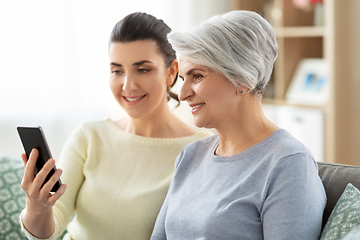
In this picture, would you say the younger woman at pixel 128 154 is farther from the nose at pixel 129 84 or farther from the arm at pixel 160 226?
the arm at pixel 160 226

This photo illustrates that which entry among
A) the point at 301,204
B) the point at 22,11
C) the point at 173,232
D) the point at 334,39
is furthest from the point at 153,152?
the point at 334,39

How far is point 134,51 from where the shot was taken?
62.4 inches

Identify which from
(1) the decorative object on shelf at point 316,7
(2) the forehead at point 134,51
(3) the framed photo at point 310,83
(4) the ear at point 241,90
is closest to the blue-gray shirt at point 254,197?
(4) the ear at point 241,90

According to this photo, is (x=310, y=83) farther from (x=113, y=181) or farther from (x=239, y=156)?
(x=239, y=156)

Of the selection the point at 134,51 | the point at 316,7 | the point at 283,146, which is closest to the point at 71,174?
the point at 134,51

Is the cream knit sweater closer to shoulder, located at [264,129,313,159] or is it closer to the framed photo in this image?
shoulder, located at [264,129,313,159]

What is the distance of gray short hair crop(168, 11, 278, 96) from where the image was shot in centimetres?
115

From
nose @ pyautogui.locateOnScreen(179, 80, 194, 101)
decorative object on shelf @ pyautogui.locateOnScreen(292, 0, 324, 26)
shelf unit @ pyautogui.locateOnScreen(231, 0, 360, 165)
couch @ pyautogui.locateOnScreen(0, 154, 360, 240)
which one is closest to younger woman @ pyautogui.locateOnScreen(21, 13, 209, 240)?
couch @ pyautogui.locateOnScreen(0, 154, 360, 240)

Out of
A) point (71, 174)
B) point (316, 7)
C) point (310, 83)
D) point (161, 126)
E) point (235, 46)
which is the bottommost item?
point (310, 83)

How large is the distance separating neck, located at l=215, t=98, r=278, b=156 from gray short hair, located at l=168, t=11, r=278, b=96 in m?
0.06

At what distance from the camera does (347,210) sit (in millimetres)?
1059

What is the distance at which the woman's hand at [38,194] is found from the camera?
1.31 m

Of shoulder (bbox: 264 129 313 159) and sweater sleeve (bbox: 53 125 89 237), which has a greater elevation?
shoulder (bbox: 264 129 313 159)

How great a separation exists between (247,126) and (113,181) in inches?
24.3
